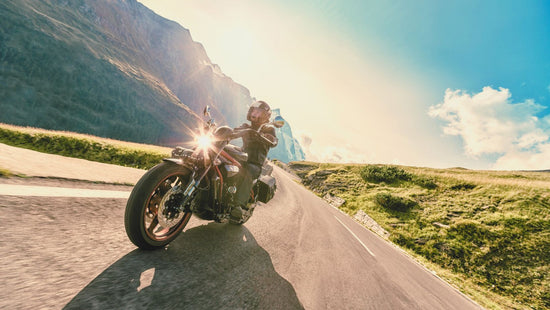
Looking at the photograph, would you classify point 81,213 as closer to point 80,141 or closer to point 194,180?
point 194,180

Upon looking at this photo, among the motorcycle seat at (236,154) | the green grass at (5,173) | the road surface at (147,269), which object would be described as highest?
the motorcycle seat at (236,154)

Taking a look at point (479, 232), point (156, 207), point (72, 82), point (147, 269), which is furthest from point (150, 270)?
point (72, 82)

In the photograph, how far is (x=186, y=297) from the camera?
1643 millimetres

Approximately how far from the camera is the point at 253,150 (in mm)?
3652

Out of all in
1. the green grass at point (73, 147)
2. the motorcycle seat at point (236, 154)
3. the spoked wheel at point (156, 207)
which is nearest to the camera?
the spoked wheel at point (156, 207)

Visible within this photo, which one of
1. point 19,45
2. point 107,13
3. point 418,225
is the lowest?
point 418,225

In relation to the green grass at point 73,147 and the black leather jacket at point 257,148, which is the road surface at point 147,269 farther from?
the green grass at point 73,147

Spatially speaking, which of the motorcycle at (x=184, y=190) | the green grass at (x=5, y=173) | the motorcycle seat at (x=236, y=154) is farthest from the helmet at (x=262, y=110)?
the green grass at (x=5, y=173)

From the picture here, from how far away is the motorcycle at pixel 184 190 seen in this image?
6.45 feet

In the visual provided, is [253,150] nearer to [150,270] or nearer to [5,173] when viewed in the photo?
[150,270]

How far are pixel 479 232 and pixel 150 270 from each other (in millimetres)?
Result: 14343

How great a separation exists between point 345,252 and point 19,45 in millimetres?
171433

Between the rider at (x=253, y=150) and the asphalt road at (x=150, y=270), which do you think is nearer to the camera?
the asphalt road at (x=150, y=270)

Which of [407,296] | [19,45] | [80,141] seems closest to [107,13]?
[19,45]
